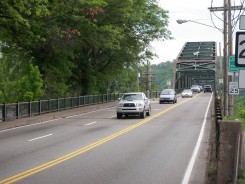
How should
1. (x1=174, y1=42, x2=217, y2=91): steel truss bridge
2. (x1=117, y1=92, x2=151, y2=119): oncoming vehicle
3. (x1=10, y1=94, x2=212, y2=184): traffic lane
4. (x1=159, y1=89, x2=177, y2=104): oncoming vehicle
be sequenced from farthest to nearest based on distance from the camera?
1. (x1=174, y1=42, x2=217, y2=91): steel truss bridge
2. (x1=159, y1=89, x2=177, y2=104): oncoming vehicle
3. (x1=117, y1=92, x2=151, y2=119): oncoming vehicle
4. (x1=10, y1=94, x2=212, y2=184): traffic lane

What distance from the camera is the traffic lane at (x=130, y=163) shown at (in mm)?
9695

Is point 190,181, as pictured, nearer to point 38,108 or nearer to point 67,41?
point 38,108

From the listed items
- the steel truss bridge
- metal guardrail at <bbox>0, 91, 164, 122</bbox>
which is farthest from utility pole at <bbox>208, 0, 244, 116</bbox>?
the steel truss bridge

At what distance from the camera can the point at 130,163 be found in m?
11.7

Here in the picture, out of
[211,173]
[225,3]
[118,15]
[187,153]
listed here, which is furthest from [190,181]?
[118,15]

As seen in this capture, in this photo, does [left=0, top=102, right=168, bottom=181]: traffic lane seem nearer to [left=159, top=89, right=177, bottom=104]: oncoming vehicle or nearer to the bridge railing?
the bridge railing

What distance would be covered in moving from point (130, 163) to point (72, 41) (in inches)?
904

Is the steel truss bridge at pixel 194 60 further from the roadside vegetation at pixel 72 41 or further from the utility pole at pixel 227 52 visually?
the utility pole at pixel 227 52

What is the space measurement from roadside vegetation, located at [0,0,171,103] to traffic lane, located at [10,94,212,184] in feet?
29.2

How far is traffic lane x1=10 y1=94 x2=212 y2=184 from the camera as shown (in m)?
9.70

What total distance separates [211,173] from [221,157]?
5.07 ft

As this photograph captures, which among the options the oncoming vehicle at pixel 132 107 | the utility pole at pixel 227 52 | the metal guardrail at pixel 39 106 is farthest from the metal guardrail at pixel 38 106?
the utility pole at pixel 227 52

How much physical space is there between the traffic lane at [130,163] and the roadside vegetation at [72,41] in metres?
8.91

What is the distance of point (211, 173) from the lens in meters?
9.72
